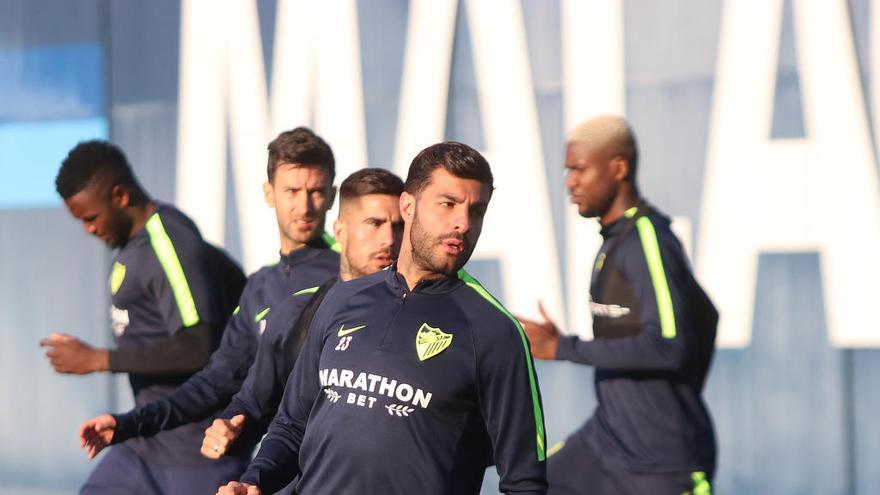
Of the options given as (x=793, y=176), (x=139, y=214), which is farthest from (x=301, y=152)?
(x=793, y=176)

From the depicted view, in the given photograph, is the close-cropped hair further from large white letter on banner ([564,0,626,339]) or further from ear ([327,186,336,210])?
large white letter on banner ([564,0,626,339])

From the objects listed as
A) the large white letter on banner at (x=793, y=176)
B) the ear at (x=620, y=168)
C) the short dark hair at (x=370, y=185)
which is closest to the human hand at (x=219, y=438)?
the short dark hair at (x=370, y=185)

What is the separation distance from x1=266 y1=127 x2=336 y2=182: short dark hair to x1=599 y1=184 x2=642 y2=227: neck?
1021mm

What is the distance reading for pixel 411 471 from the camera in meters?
2.63

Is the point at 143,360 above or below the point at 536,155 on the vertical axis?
below

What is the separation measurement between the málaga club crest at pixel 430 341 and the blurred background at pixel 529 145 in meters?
3.46

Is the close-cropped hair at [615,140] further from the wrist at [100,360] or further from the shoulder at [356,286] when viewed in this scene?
the wrist at [100,360]

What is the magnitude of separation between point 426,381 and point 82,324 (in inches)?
196

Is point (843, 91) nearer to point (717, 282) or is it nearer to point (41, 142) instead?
point (717, 282)

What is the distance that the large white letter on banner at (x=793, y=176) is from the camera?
18.6 ft

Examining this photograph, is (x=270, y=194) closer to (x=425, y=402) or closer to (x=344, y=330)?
(x=344, y=330)

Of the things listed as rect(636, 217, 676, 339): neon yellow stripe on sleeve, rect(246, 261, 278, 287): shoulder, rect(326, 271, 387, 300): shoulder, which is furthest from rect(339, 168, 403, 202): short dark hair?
rect(636, 217, 676, 339): neon yellow stripe on sleeve

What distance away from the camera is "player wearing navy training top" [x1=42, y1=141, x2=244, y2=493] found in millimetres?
4199

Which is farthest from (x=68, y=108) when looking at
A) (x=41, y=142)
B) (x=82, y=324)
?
(x=82, y=324)
